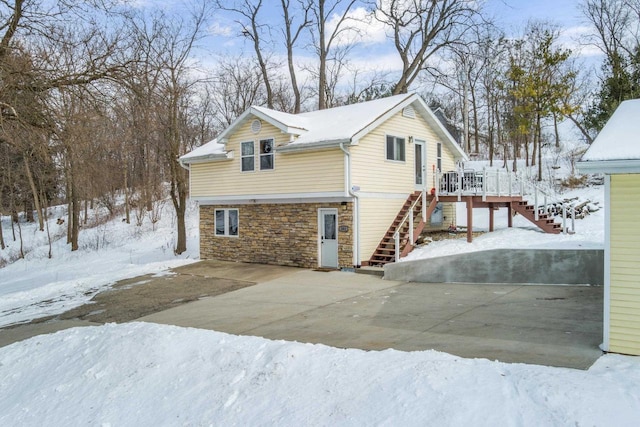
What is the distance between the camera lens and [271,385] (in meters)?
5.68

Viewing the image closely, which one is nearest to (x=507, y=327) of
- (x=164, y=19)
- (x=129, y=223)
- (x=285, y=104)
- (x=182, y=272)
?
(x=182, y=272)

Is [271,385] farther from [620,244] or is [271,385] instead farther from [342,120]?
[342,120]

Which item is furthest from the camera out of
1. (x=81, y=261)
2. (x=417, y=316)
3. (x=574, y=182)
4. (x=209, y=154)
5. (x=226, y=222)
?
(x=81, y=261)

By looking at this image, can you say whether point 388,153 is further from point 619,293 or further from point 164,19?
point 164,19

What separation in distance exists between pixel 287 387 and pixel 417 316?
4.32 m

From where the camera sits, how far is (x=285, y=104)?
38.9 m

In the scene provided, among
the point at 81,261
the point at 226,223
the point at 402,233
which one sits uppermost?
the point at 226,223

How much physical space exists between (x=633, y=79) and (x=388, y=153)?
14.8 metres

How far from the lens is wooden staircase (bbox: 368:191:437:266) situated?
15.5 m

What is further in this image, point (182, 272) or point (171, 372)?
point (182, 272)

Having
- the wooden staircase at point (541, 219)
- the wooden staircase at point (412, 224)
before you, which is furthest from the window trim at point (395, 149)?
the wooden staircase at point (541, 219)

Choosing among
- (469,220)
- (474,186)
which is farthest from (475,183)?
(469,220)

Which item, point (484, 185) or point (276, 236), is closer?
point (484, 185)

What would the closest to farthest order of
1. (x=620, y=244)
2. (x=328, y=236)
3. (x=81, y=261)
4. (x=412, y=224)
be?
1. (x=620, y=244)
2. (x=412, y=224)
3. (x=328, y=236)
4. (x=81, y=261)
